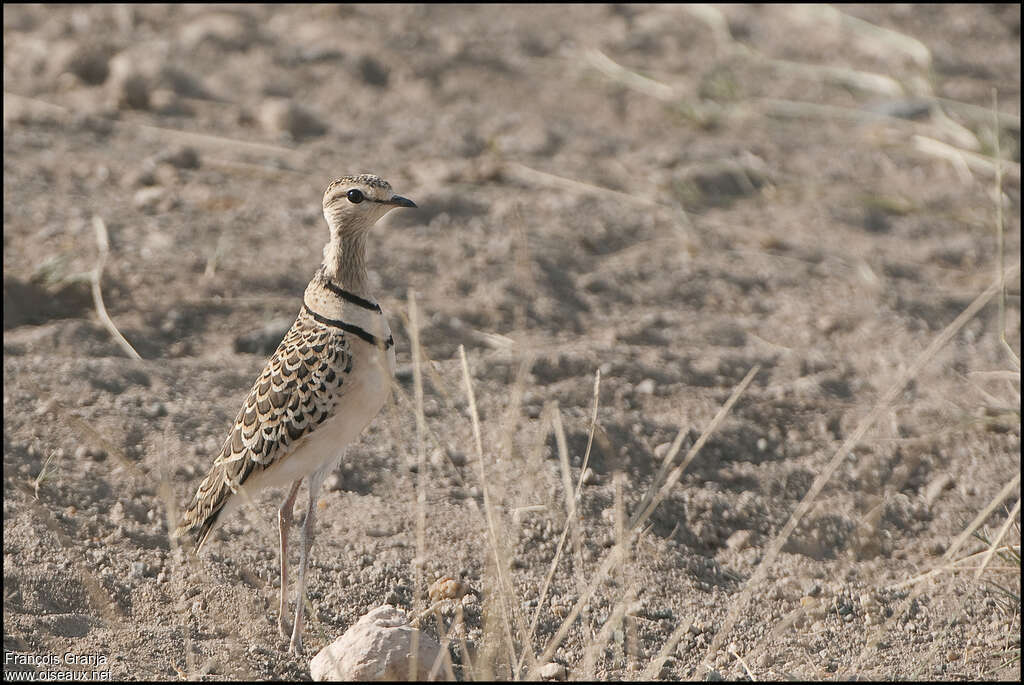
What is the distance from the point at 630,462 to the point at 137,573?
5.77ft

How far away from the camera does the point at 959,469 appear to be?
4625mm

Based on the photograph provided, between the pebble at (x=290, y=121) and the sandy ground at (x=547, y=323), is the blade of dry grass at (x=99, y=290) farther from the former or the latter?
the pebble at (x=290, y=121)

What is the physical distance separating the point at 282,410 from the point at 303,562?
0.43 m

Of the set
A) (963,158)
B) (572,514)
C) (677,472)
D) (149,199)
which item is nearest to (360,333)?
(572,514)

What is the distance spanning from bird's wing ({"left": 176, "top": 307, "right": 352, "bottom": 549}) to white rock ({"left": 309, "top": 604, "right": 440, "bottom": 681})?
0.56 metres

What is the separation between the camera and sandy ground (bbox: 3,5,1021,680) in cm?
371

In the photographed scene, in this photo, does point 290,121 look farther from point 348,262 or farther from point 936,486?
point 936,486

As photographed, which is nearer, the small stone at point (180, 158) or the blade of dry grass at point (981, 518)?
the blade of dry grass at point (981, 518)

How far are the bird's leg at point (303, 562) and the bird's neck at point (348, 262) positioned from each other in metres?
0.56

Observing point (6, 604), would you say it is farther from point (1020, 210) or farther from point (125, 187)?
point (1020, 210)

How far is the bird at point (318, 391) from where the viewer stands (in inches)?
135

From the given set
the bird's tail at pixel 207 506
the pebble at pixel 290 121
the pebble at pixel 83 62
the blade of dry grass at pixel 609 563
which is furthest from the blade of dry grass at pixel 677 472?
the pebble at pixel 83 62

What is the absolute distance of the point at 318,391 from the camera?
134 inches

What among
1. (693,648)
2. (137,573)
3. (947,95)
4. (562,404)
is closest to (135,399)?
(137,573)
